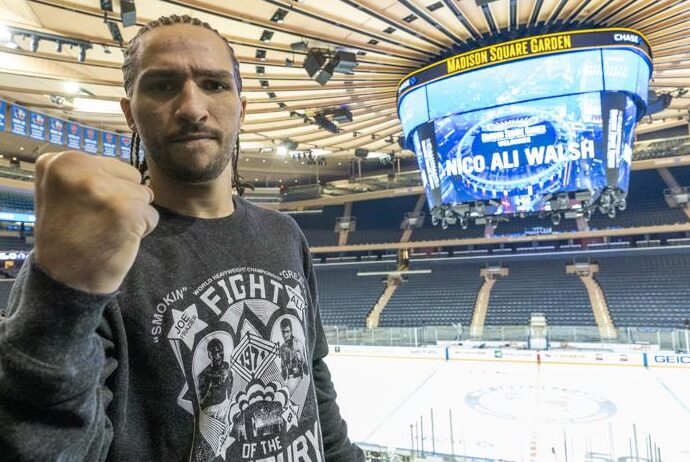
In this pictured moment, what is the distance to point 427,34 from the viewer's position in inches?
308

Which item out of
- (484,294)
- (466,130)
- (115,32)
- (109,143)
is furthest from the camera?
(484,294)

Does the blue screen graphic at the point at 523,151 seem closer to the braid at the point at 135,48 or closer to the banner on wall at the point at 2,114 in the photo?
the braid at the point at 135,48

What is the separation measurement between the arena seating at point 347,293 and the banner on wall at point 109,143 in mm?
10883

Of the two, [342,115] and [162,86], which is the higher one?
[342,115]

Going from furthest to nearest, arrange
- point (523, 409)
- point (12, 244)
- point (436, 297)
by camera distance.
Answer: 1. point (12, 244)
2. point (436, 297)
3. point (523, 409)

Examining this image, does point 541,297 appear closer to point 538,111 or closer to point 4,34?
point 538,111

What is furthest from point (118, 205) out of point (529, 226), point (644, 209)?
point (644, 209)

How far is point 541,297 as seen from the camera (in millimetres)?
18828

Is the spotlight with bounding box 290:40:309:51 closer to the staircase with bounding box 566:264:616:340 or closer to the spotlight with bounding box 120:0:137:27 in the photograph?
the spotlight with bounding box 120:0:137:27

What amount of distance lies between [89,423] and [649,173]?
88.8 feet

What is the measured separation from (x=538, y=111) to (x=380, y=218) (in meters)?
18.7

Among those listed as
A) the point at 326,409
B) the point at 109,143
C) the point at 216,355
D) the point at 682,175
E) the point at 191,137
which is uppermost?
the point at 109,143

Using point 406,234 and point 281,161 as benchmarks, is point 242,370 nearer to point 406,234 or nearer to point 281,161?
point 281,161

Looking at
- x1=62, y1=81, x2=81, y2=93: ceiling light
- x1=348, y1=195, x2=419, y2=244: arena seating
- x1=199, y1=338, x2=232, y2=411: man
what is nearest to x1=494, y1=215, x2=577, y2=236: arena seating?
x1=348, y1=195, x2=419, y2=244: arena seating
